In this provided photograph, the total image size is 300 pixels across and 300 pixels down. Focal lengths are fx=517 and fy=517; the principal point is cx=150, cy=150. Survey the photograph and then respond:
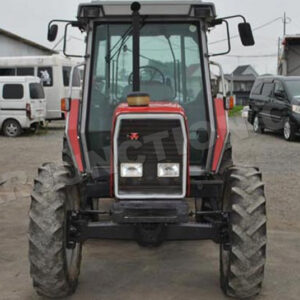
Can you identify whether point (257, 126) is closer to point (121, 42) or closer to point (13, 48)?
point (121, 42)

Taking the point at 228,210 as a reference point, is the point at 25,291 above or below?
below

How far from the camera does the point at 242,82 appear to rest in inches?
2569

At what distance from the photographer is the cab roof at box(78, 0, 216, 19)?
192 inches

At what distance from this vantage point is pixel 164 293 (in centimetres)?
438

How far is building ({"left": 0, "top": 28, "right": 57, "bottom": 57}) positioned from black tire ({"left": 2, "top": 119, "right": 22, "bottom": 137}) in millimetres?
11054

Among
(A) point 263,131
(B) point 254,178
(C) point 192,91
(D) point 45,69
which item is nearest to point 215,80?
(C) point 192,91

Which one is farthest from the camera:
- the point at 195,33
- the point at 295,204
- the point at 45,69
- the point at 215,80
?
the point at 45,69

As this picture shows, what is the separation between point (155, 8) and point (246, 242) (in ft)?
7.76

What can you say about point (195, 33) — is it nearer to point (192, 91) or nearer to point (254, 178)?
point (192, 91)

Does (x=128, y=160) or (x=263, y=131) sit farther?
(x=263, y=131)

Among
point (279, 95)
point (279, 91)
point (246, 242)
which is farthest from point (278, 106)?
point (246, 242)

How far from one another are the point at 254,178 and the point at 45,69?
55.8 ft

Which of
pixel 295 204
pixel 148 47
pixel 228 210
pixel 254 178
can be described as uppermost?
pixel 148 47

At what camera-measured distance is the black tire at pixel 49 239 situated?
397cm
